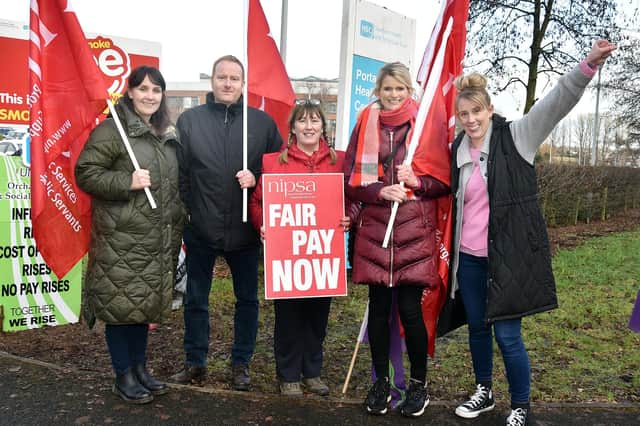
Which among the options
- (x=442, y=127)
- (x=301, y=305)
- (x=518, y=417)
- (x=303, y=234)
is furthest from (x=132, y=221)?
(x=518, y=417)

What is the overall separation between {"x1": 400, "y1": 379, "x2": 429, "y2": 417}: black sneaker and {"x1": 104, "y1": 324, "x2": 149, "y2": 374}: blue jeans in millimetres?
1791

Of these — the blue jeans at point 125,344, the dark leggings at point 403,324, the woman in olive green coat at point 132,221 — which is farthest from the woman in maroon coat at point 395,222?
the blue jeans at point 125,344

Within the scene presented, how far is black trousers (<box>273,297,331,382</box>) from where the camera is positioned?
4059mm

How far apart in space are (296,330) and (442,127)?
1699mm

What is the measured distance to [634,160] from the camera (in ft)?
114

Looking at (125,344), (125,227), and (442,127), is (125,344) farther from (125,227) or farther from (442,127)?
(442,127)

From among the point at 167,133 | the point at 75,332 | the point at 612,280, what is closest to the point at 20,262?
the point at 75,332

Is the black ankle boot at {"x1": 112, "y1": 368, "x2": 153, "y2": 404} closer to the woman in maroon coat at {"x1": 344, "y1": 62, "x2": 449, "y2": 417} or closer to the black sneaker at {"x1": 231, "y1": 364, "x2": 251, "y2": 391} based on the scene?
the black sneaker at {"x1": 231, "y1": 364, "x2": 251, "y2": 391}

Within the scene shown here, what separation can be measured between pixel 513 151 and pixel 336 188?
1.15m

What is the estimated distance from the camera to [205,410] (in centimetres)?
380

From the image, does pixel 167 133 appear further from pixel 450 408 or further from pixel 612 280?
pixel 612 280

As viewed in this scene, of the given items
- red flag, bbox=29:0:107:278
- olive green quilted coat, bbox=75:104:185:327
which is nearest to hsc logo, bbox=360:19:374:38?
red flag, bbox=29:0:107:278

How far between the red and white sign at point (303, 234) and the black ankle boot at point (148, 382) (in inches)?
38.8

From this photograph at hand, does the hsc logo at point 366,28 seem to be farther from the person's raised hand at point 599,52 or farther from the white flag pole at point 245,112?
the person's raised hand at point 599,52
